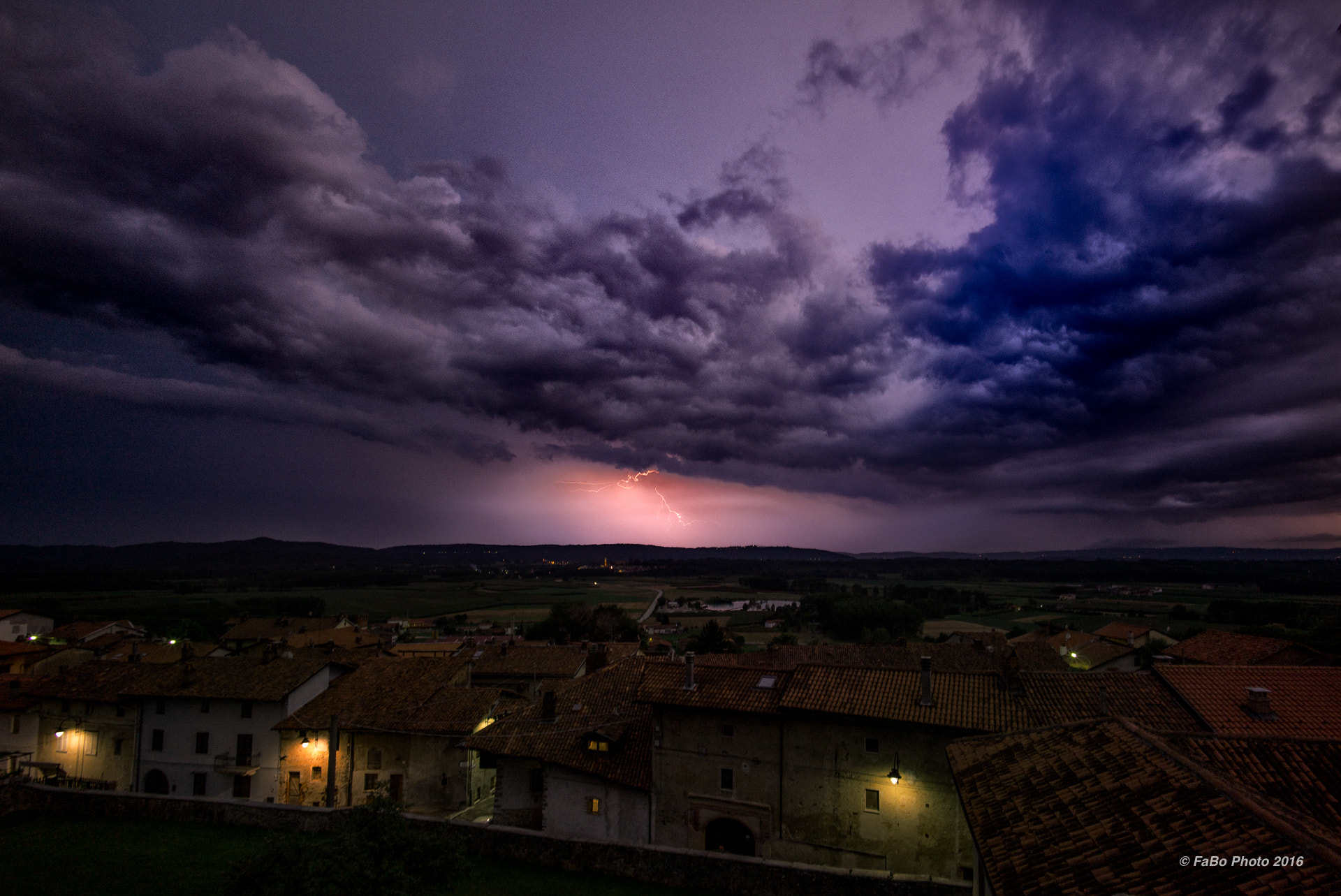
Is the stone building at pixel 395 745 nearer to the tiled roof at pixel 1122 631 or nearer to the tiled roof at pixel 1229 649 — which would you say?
the tiled roof at pixel 1229 649

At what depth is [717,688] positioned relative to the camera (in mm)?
29406

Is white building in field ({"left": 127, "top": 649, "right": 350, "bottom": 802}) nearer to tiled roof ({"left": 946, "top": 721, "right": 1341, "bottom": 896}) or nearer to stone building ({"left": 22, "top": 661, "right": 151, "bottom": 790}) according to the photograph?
stone building ({"left": 22, "top": 661, "right": 151, "bottom": 790})

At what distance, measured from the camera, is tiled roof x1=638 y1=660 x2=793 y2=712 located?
27.6 m

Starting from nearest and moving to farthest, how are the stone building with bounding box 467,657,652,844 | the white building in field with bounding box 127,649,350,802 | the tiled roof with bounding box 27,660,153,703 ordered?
the stone building with bounding box 467,657,652,844
the white building in field with bounding box 127,649,350,802
the tiled roof with bounding box 27,660,153,703

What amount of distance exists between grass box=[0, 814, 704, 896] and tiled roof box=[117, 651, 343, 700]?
43.4 feet

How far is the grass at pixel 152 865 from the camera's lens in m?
20.5

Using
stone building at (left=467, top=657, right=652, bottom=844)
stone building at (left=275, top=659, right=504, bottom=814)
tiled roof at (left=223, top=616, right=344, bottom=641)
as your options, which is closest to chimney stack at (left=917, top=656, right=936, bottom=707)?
stone building at (left=467, top=657, right=652, bottom=844)

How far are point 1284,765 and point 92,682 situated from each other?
6301cm

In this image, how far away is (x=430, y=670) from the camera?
4466cm

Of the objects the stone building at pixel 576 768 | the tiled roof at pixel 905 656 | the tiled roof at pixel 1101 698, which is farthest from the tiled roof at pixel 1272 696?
the stone building at pixel 576 768

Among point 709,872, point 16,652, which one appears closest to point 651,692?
point 709,872

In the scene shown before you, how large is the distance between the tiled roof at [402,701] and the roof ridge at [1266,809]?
108 ft

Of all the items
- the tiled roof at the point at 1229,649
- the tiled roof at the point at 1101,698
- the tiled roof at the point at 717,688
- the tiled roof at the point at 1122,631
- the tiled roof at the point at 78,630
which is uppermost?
the tiled roof at the point at 1101,698

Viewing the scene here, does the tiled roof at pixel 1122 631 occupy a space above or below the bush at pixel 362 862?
below
